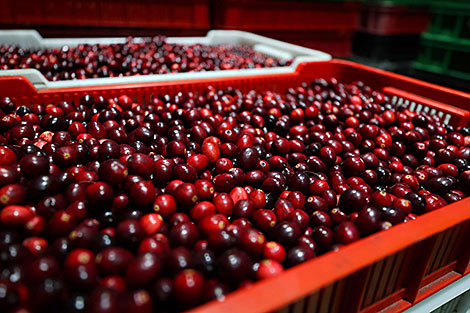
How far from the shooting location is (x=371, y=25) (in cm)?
884

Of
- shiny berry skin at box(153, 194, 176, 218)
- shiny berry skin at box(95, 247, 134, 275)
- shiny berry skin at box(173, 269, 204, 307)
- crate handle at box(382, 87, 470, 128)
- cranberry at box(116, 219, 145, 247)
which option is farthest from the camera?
crate handle at box(382, 87, 470, 128)

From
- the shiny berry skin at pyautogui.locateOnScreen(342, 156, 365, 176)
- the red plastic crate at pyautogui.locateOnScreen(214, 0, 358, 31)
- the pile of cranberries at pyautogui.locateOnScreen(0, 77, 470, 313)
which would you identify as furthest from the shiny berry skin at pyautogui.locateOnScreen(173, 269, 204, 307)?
the red plastic crate at pyautogui.locateOnScreen(214, 0, 358, 31)

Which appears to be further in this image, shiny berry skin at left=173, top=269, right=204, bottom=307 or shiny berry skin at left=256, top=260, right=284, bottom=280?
shiny berry skin at left=256, top=260, right=284, bottom=280

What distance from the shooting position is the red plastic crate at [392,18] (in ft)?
27.7

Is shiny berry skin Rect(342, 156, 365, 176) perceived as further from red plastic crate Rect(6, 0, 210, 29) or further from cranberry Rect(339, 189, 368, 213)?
red plastic crate Rect(6, 0, 210, 29)

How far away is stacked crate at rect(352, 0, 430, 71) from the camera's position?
8531mm

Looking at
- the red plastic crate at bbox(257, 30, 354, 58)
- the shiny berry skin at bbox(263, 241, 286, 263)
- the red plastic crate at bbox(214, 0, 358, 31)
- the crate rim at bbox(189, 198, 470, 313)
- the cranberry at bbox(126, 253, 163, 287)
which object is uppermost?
the red plastic crate at bbox(214, 0, 358, 31)

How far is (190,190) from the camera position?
75.0 inches

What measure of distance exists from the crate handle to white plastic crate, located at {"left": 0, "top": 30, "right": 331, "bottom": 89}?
119 centimetres

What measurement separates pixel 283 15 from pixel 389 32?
2923 mm

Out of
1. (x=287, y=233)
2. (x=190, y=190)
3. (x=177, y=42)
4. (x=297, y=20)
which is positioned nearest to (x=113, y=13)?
(x=177, y=42)

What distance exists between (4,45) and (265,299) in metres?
5.02

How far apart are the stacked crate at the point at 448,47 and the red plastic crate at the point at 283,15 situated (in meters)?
2.02

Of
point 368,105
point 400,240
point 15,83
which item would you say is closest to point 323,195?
point 400,240
